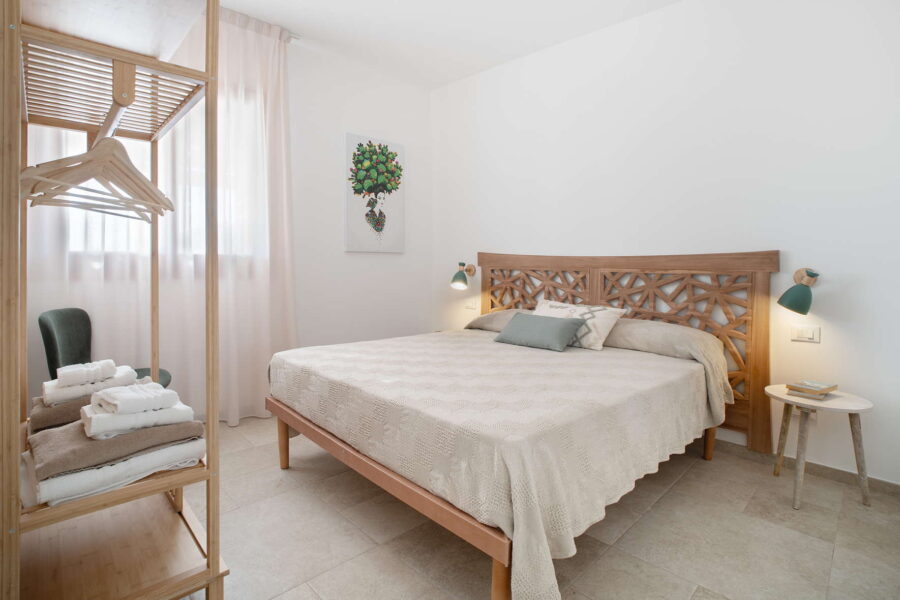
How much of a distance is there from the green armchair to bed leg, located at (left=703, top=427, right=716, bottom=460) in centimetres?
309

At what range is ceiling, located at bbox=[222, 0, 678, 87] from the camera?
313 centimetres

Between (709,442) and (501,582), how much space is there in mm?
1986

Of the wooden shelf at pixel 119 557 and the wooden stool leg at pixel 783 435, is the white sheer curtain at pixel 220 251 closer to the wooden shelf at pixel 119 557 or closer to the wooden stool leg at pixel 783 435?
the wooden shelf at pixel 119 557

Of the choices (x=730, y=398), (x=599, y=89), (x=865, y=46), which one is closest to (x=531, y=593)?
(x=730, y=398)

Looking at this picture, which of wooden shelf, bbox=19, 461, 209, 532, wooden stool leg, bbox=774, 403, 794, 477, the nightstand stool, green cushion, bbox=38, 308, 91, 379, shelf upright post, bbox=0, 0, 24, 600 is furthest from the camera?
wooden stool leg, bbox=774, 403, 794, 477

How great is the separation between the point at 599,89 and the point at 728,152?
1068mm

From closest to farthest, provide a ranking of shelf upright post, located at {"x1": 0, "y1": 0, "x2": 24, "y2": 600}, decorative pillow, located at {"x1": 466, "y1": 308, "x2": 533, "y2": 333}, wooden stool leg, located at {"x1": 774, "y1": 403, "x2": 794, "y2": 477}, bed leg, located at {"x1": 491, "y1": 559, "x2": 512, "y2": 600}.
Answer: shelf upright post, located at {"x1": 0, "y1": 0, "x2": 24, "y2": 600}
bed leg, located at {"x1": 491, "y1": 559, "x2": 512, "y2": 600}
wooden stool leg, located at {"x1": 774, "y1": 403, "x2": 794, "y2": 477}
decorative pillow, located at {"x1": 466, "y1": 308, "x2": 533, "y2": 333}

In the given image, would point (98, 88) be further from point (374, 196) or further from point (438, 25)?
point (374, 196)

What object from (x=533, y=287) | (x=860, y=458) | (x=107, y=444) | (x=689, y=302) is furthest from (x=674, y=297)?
(x=107, y=444)

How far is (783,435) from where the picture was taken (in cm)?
255

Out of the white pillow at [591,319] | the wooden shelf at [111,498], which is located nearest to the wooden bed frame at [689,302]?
the white pillow at [591,319]

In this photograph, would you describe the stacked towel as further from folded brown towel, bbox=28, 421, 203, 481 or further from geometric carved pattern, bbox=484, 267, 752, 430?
geometric carved pattern, bbox=484, 267, 752, 430

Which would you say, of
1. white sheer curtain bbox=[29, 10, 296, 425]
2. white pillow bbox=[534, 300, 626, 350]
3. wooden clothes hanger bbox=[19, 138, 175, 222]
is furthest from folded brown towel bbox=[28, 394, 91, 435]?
white pillow bbox=[534, 300, 626, 350]

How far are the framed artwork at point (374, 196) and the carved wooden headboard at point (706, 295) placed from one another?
145 cm
